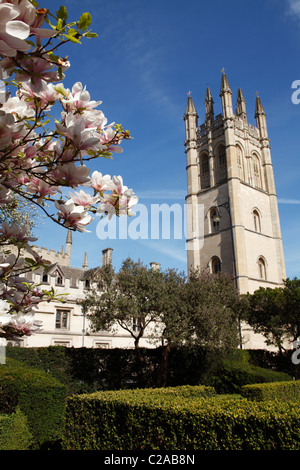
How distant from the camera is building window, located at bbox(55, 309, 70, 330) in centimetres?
2712

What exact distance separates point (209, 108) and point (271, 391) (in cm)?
4694

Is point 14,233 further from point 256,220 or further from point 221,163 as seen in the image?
point 221,163

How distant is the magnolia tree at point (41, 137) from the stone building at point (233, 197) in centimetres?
3756

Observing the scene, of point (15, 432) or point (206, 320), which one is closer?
point (15, 432)

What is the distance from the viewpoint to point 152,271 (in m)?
20.5

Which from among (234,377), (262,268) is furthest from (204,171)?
(234,377)

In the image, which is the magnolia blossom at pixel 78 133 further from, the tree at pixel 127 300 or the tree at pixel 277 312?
the tree at pixel 277 312

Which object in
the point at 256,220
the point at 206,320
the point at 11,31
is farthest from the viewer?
the point at 256,220

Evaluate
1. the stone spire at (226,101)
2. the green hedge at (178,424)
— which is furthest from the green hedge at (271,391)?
the stone spire at (226,101)

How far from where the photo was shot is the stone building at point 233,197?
138 feet

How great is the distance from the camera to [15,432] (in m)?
9.85

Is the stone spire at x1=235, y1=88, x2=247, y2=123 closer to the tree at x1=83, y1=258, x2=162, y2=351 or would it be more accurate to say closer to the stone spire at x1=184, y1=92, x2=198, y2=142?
the stone spire at x1=184, y1=92, x2=198, y2=142
